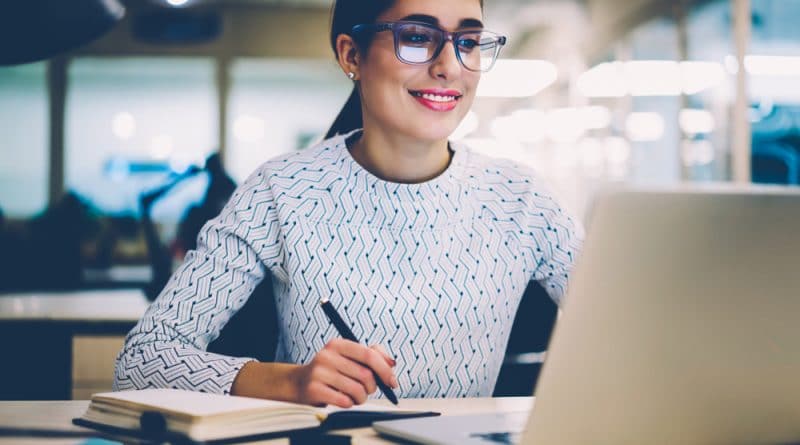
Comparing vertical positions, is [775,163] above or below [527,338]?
above

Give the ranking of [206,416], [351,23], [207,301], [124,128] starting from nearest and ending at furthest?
1. [206,416]
2. [207,301]
3. [351,23]
4. [124,128]

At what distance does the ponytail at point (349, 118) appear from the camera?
1719 millimetres

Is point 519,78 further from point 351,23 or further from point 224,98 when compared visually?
point 351,23

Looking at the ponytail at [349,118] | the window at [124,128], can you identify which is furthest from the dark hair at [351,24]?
the window at [124,128]

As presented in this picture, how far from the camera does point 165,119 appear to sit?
8938 mm

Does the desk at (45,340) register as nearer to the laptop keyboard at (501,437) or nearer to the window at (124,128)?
the laptop keyboard at (501,437)

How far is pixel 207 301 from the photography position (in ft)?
4.45

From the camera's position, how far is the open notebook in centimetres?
94

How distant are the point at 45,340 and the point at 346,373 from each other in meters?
1.61

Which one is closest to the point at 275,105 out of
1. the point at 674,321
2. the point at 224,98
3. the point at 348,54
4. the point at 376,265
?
the point at 224,98

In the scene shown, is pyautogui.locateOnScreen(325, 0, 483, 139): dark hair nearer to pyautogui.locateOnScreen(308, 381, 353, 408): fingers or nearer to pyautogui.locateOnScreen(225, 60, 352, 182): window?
pyautogui.locateOnScreen(308, 381, 353, 408): fingers

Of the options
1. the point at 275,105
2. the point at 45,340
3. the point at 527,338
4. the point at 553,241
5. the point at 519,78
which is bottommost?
the point at 45,340

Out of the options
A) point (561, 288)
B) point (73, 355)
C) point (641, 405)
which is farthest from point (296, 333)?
point (73, 355)

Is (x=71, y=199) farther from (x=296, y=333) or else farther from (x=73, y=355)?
(x=296, y=333)
